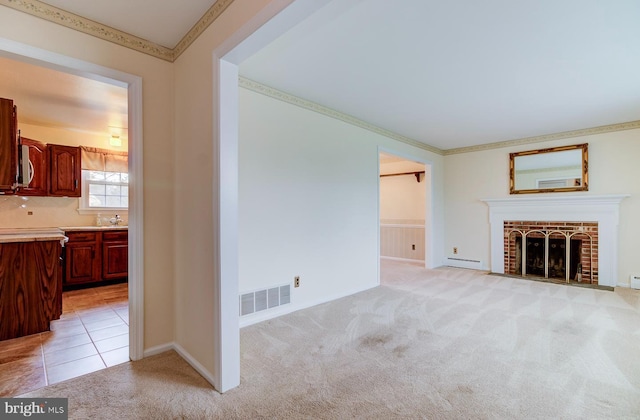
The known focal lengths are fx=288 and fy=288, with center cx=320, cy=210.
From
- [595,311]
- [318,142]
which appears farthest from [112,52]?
[595,311]

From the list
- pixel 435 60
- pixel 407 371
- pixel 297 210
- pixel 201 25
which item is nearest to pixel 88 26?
pixel 201 25

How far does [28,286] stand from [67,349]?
0.79 meters

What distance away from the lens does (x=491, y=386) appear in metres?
1.90

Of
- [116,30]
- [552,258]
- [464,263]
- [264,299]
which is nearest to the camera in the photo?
[116,30]

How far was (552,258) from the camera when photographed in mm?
4992

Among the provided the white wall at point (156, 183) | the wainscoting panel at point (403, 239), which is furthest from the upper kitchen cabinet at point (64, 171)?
the wainscoting panel at point (403, 239)

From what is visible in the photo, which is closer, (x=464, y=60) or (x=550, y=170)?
(x=464, y=60)

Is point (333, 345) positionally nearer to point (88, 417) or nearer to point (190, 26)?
point (88, 417)

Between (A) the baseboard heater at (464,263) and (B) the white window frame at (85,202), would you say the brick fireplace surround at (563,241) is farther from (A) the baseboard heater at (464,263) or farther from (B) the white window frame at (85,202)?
(B) the white window frame at (85,202)

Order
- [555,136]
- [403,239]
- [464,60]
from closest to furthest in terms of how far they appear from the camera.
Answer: [464,60], [555,136], [403,239]

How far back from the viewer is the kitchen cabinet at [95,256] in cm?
420

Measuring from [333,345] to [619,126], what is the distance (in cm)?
529

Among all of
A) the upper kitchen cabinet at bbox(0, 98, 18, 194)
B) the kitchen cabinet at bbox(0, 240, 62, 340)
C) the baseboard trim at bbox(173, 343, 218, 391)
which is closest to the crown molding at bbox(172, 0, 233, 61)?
the upper kitchen cabinet at bbox(0, 98, 18, 194)

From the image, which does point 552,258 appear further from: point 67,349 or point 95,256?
point 95,256
